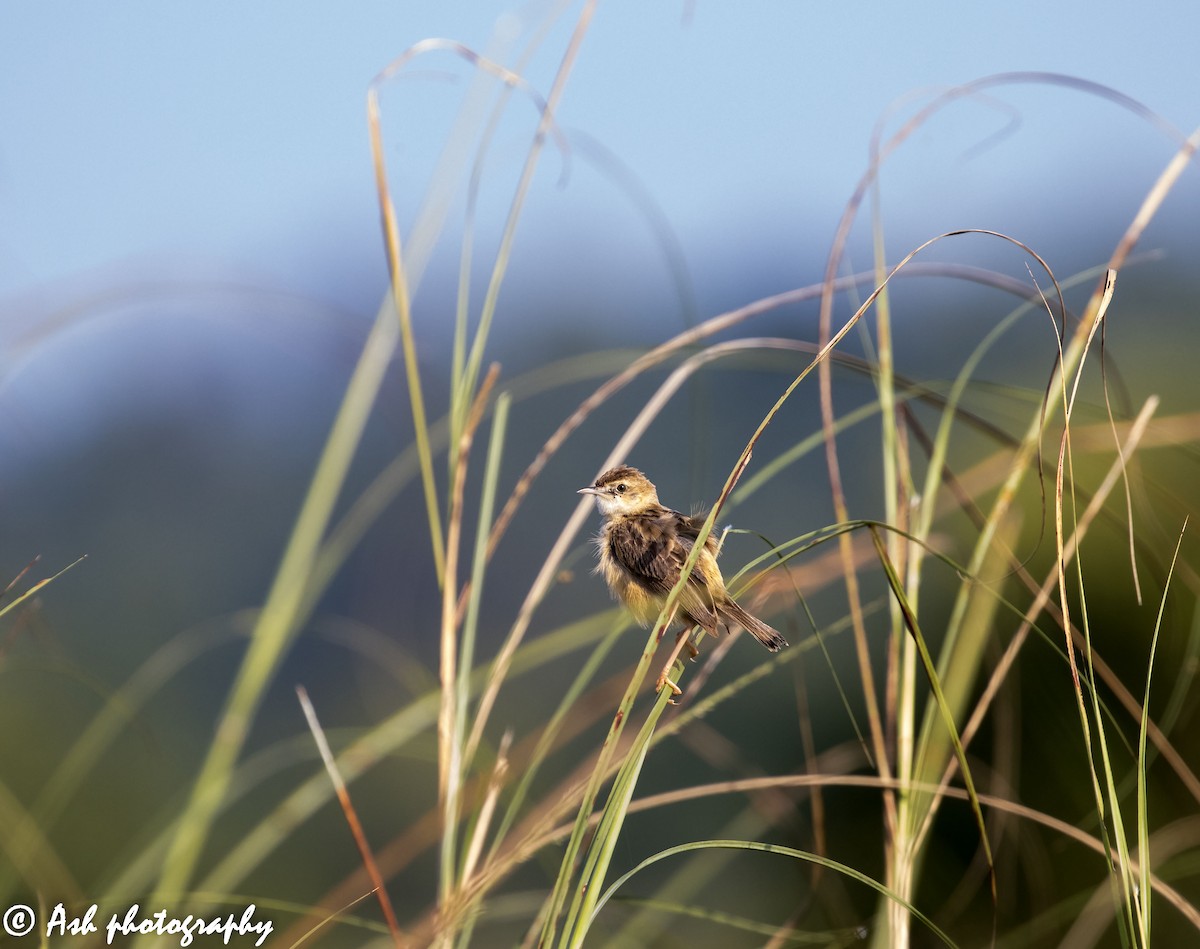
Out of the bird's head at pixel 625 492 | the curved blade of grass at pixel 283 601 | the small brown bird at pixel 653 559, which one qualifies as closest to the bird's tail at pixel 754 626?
the small brown bird at pixel 653 559

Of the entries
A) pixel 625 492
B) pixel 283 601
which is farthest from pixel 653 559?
pixel 283 601

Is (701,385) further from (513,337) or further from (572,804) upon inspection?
(513,337)

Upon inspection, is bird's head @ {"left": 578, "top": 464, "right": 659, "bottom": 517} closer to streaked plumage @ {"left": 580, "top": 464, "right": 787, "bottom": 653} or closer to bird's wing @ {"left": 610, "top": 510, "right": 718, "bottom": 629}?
streaked plumage @ {"left": 580, "top": 464, "right": 787, "bottom": 653}

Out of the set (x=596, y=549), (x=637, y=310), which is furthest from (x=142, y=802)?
(x=637, y=310)

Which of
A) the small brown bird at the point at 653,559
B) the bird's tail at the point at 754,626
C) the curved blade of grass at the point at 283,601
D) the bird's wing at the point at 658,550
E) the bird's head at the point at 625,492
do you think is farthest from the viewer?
the bird's head at the point at 625,492

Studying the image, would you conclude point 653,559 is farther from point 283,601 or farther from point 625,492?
point 283,601

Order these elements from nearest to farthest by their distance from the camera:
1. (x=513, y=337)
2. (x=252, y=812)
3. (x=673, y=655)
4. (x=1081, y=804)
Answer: (x=673, y=655), (x=1081, y=804), (x=252, y=812), (x=513, y=337)

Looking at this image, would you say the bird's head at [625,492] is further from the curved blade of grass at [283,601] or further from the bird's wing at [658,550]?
the curved blade of grass at [283,601]
